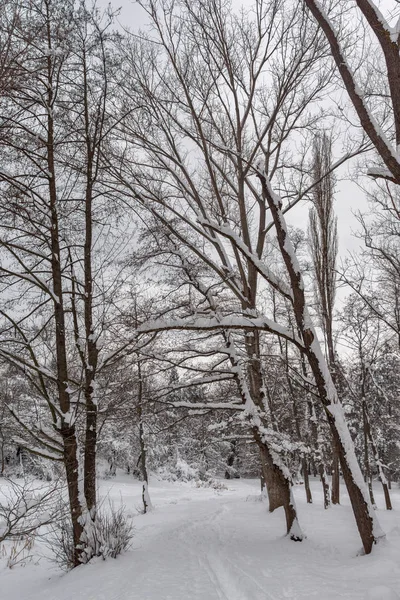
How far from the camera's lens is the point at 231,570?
531 centimetres

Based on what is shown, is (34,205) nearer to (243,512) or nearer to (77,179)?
(77,179)

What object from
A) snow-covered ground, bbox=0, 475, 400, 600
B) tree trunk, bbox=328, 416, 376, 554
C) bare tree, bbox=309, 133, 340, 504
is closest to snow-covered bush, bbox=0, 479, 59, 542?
snow-covered ground, bbox=0, 475, 400, 600

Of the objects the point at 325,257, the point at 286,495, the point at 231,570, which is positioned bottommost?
the point at 231,570

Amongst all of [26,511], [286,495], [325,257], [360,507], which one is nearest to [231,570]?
[360,507]

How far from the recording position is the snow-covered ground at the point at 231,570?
169 inches

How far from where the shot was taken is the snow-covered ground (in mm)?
4289

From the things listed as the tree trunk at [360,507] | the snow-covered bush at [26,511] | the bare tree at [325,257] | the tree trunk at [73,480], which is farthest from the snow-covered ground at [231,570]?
the bare tree at [325,257]

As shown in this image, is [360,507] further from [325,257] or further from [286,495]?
[325,257]

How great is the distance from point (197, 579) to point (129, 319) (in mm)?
3885

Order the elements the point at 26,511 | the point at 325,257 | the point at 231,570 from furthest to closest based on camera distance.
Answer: the point at 325,257, the point at 231,570, the point at 26,511

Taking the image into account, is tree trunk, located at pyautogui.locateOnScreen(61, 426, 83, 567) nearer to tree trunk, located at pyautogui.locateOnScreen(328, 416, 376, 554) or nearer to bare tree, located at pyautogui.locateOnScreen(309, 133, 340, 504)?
tree trunk, located at pyautogui.locateOnScreen(328, 416, 376, 554)

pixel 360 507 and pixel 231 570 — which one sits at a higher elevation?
pixel 360 507

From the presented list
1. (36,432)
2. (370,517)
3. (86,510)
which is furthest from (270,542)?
(36,432)

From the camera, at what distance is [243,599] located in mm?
4125
